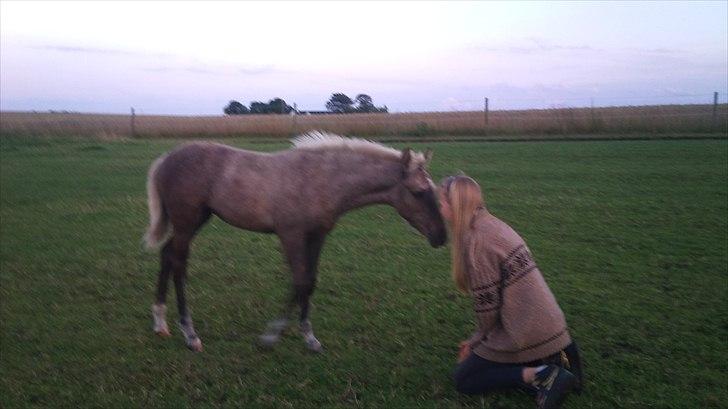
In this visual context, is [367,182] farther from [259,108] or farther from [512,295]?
[259,108]

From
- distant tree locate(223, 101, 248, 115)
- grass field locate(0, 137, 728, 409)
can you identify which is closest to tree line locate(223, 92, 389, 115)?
distant tree locate(223, 101, 248, 115)

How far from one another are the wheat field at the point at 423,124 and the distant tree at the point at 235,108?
322 centimetres

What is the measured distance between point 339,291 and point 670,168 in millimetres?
10569

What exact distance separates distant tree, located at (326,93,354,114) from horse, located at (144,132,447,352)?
2195 centimetres

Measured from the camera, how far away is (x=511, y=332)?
3.88 meters

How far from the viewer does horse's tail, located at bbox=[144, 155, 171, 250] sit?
518 centimetres

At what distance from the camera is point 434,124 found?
88.0ft

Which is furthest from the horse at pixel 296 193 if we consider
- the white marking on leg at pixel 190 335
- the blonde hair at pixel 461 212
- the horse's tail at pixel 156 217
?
the blonde hair at pixel 461 212

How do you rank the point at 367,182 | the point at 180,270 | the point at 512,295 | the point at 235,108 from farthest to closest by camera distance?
the point at 235,108 < the point at 180,270 < the point at 367,182 < the point at 512,295

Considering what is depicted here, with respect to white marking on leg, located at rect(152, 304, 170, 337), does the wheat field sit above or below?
above

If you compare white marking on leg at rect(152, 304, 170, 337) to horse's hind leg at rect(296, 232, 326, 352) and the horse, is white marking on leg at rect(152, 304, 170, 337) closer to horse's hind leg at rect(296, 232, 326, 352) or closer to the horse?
the horse

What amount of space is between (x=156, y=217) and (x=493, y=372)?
297cm

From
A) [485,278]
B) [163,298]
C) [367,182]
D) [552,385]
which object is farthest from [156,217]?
[552,385]

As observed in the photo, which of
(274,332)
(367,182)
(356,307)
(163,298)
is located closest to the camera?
(367,182)
